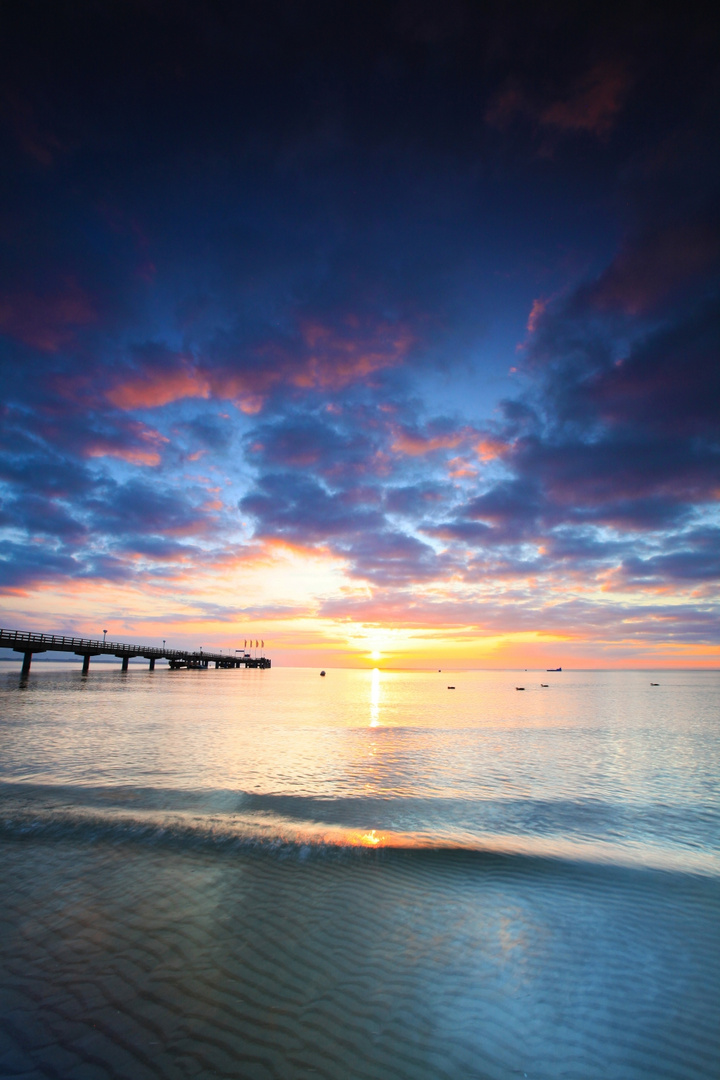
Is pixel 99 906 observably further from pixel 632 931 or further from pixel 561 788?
pixel 561 788

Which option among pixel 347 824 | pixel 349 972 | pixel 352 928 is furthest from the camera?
pixel 347 824

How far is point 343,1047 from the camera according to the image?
4.68 m

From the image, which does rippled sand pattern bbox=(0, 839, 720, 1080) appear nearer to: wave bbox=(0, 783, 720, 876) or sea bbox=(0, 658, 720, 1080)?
sea bbox=(0, 658, 720, 1080)

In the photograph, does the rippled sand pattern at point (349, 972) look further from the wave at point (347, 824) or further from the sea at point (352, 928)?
the wave at point (347, 824)

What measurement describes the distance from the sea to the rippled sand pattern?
28 millimetres

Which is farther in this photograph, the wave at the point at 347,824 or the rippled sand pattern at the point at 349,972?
the wave at the point at 347,824

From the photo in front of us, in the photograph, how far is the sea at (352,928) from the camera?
4.71 m

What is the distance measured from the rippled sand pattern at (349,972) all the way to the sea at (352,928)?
0.09 ft

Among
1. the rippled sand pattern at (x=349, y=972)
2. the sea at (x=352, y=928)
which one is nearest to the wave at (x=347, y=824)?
the sea at (x=352, y=928)

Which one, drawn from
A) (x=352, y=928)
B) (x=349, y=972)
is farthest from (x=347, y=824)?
(x=349, y=972)

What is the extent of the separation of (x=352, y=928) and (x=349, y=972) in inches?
41.4

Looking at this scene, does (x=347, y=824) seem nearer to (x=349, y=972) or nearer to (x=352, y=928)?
(x=352, y=928)

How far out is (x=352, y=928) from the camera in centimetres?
688

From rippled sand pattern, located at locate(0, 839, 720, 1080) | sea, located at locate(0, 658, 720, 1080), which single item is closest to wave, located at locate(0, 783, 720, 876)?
sea, located at locate(0, 658, 720, 1080)
